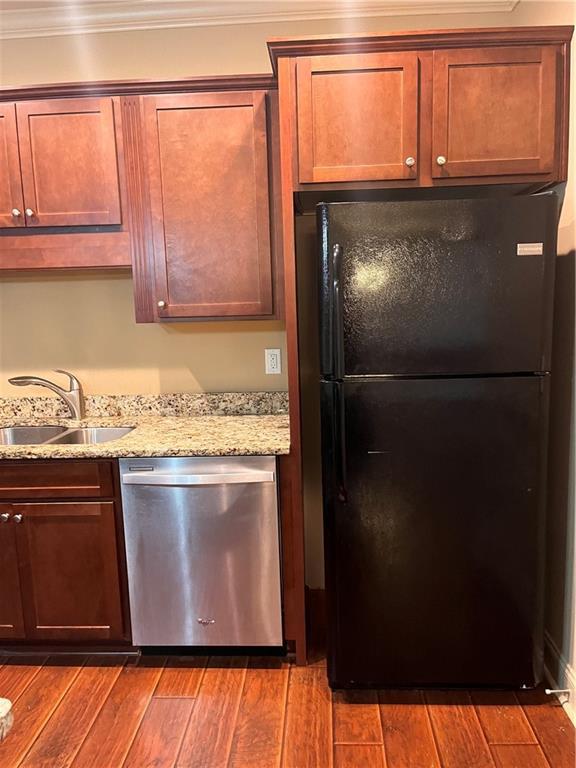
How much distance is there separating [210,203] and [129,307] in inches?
27.1

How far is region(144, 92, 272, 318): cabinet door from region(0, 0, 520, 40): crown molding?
0.54m

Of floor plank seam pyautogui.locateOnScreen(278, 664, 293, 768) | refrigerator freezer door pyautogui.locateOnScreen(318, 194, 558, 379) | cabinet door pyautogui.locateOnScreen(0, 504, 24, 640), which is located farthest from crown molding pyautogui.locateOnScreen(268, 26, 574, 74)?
floor plank seam pyautogui.locateOnScreen(278, 664, 293, 768)

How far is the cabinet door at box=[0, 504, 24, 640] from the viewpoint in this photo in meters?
2.08

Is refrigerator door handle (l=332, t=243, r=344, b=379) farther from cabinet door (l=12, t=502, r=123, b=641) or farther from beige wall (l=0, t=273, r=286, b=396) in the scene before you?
cabinet door (l=12, t=502, r=123, b=641)

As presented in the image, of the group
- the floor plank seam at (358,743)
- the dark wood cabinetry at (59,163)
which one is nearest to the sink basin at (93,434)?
the dark wood cabinetry at (59,163)

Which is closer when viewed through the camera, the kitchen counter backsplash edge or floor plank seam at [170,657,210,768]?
floor plank seam at [170,657,210,768]

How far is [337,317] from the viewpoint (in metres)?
1.74

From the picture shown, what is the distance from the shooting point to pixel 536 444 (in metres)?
1.79

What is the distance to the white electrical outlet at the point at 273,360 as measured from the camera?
2.50 meters

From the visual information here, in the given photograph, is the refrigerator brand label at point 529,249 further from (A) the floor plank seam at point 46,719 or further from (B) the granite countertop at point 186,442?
(A) the floor plank seam at point 46,719

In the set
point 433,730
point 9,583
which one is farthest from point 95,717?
point 433,730

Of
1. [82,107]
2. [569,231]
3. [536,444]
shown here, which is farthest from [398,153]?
[82,107]

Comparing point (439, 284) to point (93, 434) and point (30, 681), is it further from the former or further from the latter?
point (30, 681)

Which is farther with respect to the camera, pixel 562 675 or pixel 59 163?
pixel 59 163
